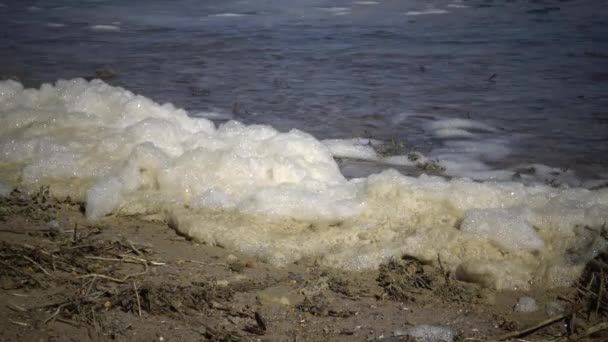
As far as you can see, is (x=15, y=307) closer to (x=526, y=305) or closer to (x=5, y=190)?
(x=5, y=190)

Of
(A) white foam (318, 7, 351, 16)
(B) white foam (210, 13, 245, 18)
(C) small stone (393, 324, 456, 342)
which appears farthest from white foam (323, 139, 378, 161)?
(B) white foam (210, 13, 245, 18)

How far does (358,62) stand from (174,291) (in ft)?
18.1

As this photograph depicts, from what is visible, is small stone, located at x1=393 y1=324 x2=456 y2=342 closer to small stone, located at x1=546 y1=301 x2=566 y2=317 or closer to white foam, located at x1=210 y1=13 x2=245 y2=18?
small stone, located at x1=546 y1=301 x2=566 y2=317

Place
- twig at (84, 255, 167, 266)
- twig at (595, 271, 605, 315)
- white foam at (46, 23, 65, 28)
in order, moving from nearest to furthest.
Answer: twig at (595, 271, 605, 315)
twig at (84, 255, 167, 266)
white foam at (46, 23, 65, 28)

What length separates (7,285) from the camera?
3107mm

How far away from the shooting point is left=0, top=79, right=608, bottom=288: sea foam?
358 cm

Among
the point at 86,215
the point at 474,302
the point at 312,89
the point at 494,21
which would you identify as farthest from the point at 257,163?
the point at 494,21

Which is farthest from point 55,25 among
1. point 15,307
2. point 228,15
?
point 15,307

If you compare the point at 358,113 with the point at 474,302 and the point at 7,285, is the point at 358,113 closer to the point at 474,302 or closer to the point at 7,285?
the point at 474,302

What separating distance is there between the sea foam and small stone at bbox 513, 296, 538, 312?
0.44ft

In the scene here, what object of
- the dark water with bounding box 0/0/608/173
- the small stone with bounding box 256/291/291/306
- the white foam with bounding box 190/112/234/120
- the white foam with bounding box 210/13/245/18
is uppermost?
the white foam with bounding box 210/13/245/18

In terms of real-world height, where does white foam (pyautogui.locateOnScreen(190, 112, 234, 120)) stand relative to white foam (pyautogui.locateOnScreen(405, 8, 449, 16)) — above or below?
below

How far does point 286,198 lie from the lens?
4.08m

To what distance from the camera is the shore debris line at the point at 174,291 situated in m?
2.93
